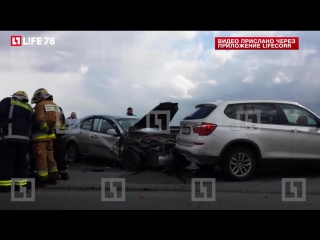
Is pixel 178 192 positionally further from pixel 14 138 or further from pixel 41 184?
pixel 14 138

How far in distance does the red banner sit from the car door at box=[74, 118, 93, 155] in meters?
4.11

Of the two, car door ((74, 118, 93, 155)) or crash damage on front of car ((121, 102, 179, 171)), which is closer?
crash damage on front of car ((121, 102, 179, 171))

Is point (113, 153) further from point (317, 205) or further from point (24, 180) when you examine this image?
point (317, 205)

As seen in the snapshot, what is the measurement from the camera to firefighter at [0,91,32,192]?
7.30m

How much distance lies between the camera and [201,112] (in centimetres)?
856

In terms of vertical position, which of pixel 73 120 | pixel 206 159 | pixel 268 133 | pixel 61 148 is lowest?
pixel 206 159

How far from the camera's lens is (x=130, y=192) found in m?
7.53

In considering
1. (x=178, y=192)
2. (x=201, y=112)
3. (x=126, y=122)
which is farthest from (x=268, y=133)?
(x=126, y=122)

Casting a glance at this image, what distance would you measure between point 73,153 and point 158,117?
2766 millimetres

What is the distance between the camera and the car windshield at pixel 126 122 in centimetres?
1018

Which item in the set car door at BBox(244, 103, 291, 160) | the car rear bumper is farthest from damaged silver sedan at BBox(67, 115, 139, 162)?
car door at BBox(244, 103, 291, 160)

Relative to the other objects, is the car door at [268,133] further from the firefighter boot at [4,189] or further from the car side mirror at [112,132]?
the firefighter boot at [4,189]

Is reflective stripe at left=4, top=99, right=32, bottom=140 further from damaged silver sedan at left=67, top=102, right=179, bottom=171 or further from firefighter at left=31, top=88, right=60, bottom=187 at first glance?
damaged silver sedan at left=67, top=102, right=179, bottom=171
